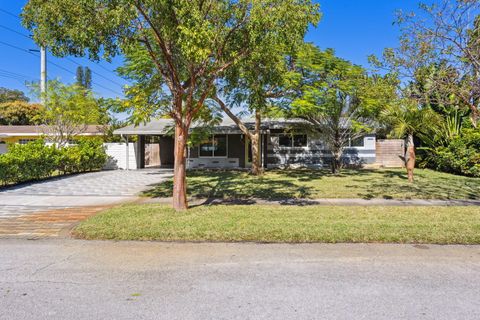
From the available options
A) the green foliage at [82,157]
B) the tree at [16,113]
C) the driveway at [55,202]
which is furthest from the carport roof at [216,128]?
the tree at [16,113]

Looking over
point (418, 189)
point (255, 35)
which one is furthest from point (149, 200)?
point (418, 189)

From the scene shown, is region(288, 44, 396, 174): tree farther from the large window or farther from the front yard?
the large window

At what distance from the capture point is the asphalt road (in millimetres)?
3389

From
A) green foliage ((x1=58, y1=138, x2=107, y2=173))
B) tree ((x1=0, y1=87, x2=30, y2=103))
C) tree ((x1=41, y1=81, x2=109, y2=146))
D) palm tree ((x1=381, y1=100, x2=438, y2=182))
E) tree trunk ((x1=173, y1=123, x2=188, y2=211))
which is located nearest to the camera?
tree trunk ((x1=173, y1=123, x2=188, y2=211))

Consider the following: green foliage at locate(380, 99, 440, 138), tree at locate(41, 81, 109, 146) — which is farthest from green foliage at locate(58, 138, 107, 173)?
green foliage at locate(380, 99, 440, 138)

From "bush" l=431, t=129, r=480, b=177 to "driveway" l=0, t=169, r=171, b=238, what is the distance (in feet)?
50.3

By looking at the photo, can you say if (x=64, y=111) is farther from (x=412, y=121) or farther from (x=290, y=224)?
(x=412, y=121)

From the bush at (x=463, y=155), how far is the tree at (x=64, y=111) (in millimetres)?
19962

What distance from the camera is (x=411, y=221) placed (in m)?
7.07

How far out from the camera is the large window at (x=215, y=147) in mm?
22203

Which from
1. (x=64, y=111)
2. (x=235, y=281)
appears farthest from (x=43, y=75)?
(x=235, y=281)

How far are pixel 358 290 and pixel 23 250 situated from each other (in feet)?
17.0

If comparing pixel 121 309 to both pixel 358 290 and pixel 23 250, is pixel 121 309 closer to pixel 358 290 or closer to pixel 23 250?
pixel 358 290

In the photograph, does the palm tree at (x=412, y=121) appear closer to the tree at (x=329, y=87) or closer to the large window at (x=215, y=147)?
the tree at (x=329, y=87)
